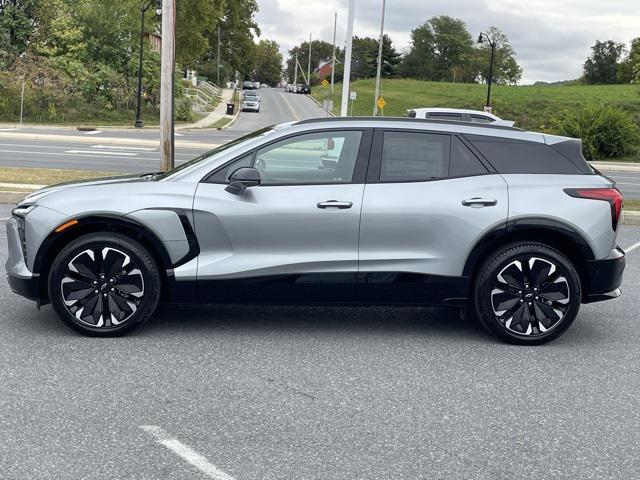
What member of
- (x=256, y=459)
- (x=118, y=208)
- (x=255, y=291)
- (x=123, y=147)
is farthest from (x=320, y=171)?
(x=123, y=147)

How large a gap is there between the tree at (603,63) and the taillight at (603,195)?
13367 centimetres

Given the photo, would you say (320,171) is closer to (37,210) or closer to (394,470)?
(37,210)

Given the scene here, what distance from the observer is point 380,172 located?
583 centimetres

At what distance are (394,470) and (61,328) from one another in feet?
10.7

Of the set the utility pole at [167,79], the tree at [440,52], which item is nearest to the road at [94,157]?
the utility pole at [167,79]

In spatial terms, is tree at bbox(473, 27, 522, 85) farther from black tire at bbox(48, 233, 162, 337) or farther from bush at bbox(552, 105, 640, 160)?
black tire at bbox(48, 233, 162, 337)

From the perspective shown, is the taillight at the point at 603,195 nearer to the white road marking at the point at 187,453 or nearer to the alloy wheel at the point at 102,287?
the alloy wheel at the point at 102,287

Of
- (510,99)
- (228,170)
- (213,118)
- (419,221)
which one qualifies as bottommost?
(213,118)

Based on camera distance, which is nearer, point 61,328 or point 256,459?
point 256,459

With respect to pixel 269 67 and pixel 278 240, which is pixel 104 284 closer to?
pixel 278 240

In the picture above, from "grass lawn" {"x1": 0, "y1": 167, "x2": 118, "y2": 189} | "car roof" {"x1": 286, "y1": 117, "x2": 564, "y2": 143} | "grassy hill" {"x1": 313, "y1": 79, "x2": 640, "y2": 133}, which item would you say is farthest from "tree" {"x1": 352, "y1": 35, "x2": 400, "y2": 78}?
"car roof" {"x1": 286, "y1": 117, "x2": 564, "y2": 143}

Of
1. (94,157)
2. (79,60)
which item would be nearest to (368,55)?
(79,60)

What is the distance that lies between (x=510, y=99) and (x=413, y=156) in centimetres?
7232

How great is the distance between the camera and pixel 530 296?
5.80 meters
